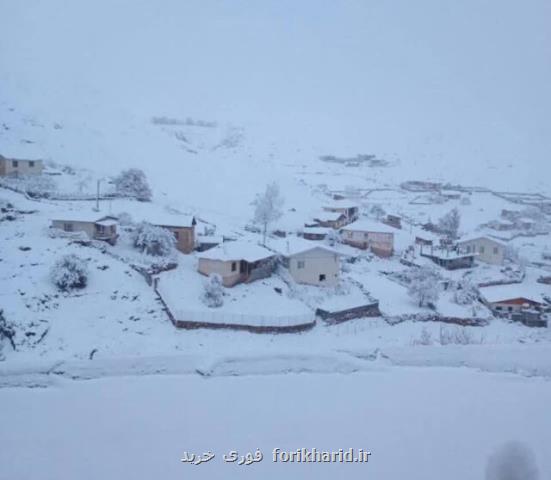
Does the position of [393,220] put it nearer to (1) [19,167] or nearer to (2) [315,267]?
(2) [315,267]

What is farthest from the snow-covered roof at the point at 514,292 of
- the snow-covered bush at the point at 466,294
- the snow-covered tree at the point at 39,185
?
the snow-covered tree at the point at 39,185

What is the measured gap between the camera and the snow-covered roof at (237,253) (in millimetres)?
8188

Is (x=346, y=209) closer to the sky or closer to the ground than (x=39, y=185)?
closer to the ground

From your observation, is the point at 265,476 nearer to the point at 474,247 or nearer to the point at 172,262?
the point at 172,262

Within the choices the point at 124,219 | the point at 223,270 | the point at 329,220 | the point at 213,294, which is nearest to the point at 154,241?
the point at 223,270

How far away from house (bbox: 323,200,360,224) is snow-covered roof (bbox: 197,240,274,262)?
7.06 meters

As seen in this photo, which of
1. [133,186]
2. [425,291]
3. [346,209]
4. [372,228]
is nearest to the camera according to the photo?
[425,291]

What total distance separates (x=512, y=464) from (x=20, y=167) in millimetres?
14867

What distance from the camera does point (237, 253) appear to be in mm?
8414

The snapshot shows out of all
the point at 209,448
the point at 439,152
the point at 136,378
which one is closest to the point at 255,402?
the point at 209,448

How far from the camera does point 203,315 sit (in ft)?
21.7

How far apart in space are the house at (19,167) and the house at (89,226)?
5557 millimetres

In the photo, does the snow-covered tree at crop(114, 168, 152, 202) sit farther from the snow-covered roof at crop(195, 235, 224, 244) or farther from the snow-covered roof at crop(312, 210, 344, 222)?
the snow-covered roof at crop(312, 210, 344, 222)

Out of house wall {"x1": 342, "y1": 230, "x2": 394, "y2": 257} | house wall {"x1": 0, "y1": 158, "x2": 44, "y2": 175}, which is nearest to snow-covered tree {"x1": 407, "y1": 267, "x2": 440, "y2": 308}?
house wall {"x1": 342, "y1": 230, "x2": 394, "y2": 257}
